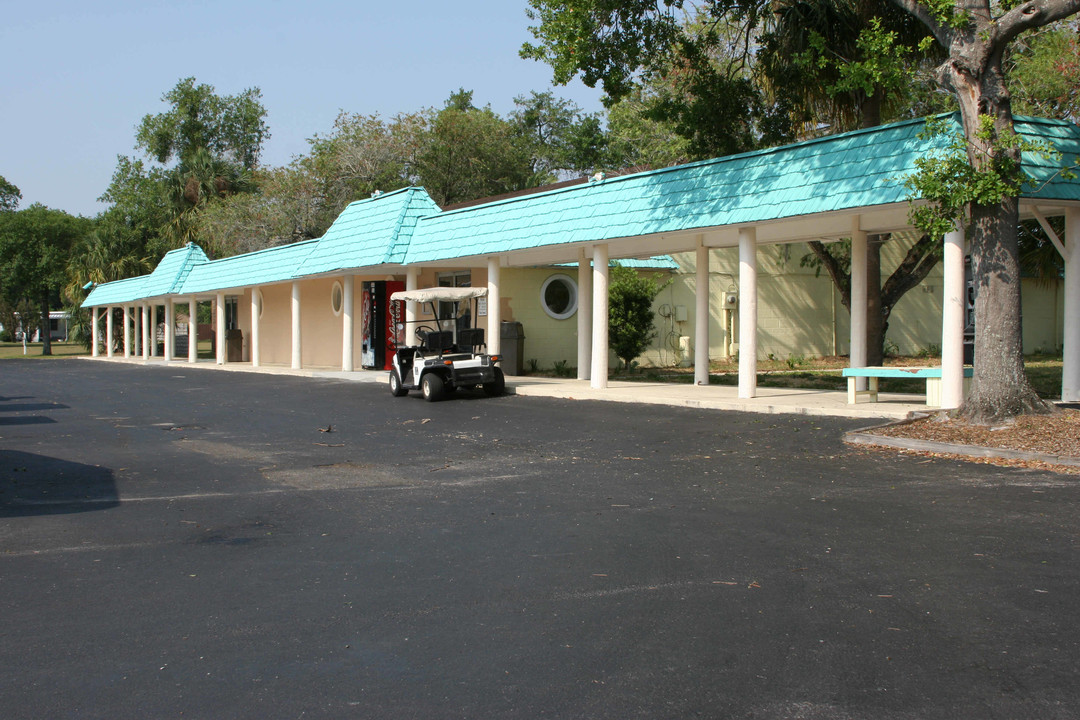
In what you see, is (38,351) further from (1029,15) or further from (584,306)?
(1029,15)

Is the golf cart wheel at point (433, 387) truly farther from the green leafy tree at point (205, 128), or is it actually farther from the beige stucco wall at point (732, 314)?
the green leafy tree at point (205, 128)

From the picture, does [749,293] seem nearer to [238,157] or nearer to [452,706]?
[452,706]

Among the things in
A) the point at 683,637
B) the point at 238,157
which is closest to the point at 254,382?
the point at 683,637

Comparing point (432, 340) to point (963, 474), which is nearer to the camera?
point (963, 474)

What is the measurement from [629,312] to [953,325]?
1210 centimetres

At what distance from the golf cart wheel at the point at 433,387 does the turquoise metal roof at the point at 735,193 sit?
3.69m

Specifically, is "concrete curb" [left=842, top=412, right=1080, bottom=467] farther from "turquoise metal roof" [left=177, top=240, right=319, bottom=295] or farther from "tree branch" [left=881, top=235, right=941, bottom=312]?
"turquoise metal roof" [left=177, top=240, right=319, bottom=295]

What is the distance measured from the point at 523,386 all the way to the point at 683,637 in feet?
50.9

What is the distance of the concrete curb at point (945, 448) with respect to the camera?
361 inches

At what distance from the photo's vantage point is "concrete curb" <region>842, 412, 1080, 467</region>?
9.16 m

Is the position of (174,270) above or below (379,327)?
above

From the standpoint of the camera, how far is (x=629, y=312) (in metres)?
24.2

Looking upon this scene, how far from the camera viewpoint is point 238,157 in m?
66.2

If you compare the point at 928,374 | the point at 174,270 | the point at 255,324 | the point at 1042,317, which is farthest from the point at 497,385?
the point at 174,270
